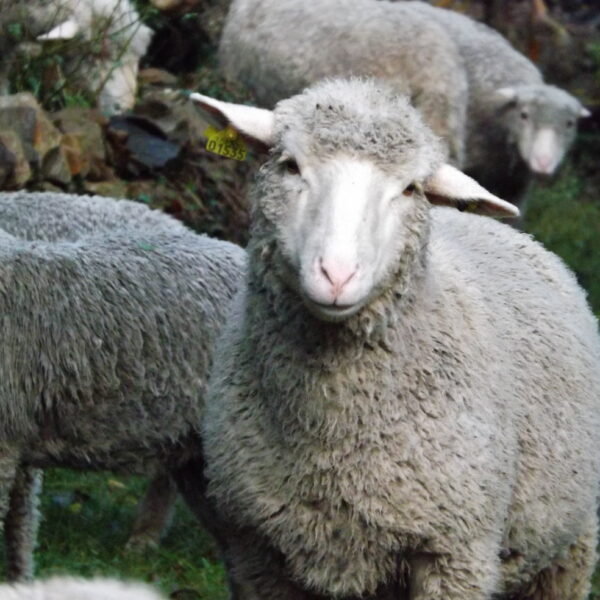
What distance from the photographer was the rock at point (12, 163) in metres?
7.80

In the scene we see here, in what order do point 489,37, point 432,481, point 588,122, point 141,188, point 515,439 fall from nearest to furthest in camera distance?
point 432,481, point 515,439, point 141,188, point 489,37, point 588,122

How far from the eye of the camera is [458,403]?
429cm

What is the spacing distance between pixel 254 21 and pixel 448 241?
19.2 feet

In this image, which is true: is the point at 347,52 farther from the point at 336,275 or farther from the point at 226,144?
the point at 336,275

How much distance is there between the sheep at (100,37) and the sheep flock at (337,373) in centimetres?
317

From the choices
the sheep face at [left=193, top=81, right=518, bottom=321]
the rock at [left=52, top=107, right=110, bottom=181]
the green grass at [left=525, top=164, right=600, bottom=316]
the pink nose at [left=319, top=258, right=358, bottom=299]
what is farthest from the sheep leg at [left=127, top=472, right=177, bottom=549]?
the green grass at [left=525, top=164, right=600, bottom=316]

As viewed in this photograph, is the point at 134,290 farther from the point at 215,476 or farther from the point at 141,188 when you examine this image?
the point at 141,188

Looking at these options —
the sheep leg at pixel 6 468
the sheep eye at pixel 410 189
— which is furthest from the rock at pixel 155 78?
the sheep eye at pixel 410 189

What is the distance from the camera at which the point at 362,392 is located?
425 centimetres

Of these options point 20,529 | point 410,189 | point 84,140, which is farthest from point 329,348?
point 84,140

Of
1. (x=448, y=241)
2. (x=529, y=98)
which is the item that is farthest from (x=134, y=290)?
(x=529, y=98)

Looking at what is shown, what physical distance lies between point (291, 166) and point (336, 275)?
1.64 feet

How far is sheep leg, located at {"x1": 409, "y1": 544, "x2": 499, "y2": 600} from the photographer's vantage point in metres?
4.20

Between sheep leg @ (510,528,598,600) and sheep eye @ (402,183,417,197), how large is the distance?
1545mm
